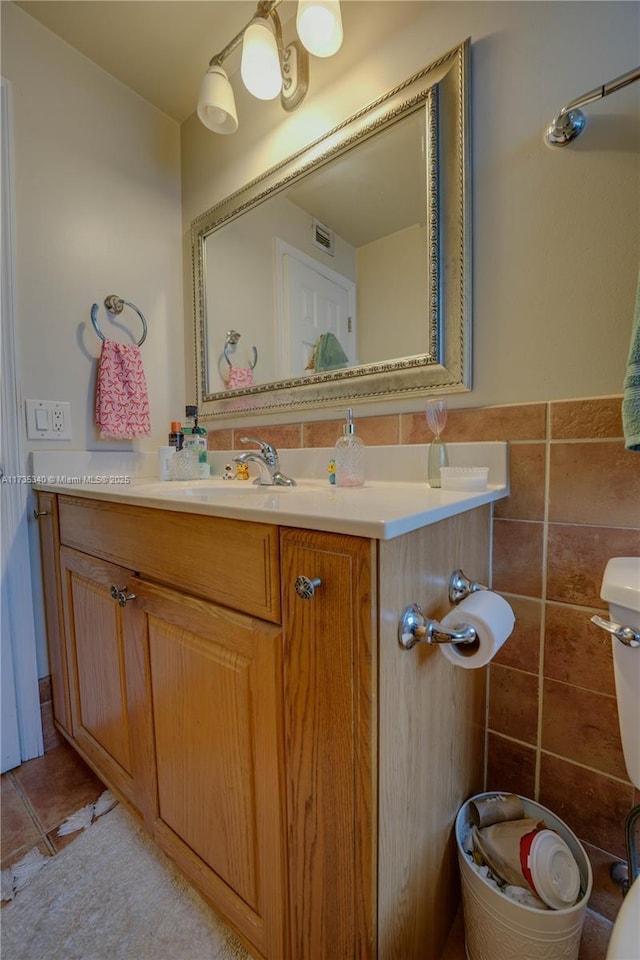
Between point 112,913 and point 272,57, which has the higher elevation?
point 272,57

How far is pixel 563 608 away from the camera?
0.75m

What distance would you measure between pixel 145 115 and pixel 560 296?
157 cm

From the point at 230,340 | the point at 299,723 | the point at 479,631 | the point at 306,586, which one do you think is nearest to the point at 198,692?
the point at 299,723

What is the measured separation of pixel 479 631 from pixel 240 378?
3.61ft

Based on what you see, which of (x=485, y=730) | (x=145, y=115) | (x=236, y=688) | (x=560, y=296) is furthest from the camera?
(x=145, y=115)

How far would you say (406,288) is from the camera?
0.93 meters

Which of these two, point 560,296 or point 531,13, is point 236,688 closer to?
point 560,296

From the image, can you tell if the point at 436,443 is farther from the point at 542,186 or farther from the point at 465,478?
the point at 542,186

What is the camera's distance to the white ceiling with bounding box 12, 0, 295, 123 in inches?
42.1

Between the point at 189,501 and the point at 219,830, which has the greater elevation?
the point at 189,501

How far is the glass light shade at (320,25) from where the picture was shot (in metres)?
0.88

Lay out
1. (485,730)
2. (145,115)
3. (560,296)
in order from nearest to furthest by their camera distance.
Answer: (560,296), (485,730), (145,115)

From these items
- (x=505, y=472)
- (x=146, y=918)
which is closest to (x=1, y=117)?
(x=505, y=472)

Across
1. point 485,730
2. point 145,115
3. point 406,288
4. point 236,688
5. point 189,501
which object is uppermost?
point 145,115
